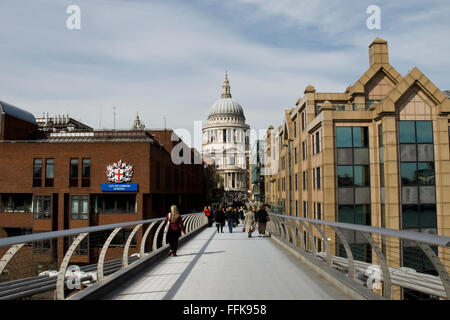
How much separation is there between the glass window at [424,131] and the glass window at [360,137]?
310 cm

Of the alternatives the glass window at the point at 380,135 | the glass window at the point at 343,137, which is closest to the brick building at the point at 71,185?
the glass window at the point at 343,137

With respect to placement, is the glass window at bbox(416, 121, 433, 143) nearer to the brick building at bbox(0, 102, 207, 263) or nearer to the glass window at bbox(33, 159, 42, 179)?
the brick building at bbox(0, 102, 207, 263)

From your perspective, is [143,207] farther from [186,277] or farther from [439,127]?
[186,277]

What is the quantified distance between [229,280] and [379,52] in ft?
88.1

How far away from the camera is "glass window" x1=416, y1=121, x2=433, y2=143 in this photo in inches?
949

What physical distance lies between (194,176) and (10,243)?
64.2 m

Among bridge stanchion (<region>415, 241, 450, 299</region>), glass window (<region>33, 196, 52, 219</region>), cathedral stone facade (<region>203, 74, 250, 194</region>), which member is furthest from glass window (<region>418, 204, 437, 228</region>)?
cathedral stone facade (<region>203, 74, 250, 194</region>)

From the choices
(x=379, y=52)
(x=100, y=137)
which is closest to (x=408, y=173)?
(x=379, y=52)

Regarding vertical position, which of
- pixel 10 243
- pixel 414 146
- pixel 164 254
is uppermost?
pixel 414 146

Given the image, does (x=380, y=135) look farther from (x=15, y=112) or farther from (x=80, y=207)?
(x=15, y=112)

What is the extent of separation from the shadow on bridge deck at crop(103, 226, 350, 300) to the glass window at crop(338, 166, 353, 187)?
617 inches

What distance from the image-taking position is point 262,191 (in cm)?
6594

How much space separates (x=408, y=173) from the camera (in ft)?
78.1
